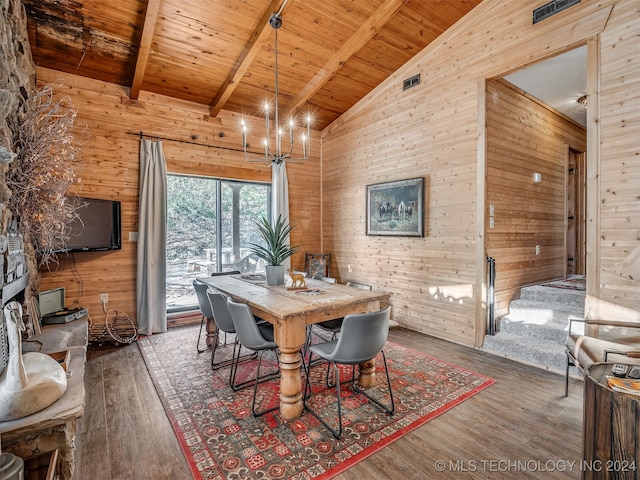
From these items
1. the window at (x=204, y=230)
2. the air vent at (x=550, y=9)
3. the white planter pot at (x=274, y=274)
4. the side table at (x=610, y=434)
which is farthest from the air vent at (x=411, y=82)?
the side table at (x=610, y=434)

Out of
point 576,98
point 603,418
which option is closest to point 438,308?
point 603,418

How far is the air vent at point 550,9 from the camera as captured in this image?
9.84ft

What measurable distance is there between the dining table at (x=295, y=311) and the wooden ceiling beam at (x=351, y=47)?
115 inches

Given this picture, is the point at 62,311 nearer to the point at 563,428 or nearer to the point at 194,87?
the point at 194,87

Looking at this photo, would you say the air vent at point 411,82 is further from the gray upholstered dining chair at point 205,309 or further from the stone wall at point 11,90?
the stone wall at point 11,90

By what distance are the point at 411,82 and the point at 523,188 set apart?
2032mm

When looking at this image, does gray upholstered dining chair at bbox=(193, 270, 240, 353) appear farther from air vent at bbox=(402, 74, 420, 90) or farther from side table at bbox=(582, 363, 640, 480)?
air vent at bbox=(402, 74, 420, 90)

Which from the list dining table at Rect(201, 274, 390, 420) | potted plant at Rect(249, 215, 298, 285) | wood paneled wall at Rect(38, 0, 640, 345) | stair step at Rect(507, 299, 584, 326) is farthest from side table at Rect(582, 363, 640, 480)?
stair step at Rect(507, 299, 584, 326)

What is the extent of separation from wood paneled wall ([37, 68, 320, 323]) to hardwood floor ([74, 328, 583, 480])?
1.59 m

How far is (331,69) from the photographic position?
4277mm

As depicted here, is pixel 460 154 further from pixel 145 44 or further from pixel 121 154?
pixel 121 154

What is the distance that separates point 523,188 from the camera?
13.6 ft

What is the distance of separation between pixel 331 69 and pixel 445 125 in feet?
5.40

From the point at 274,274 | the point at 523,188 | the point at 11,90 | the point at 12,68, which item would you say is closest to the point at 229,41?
the point at 12,68
